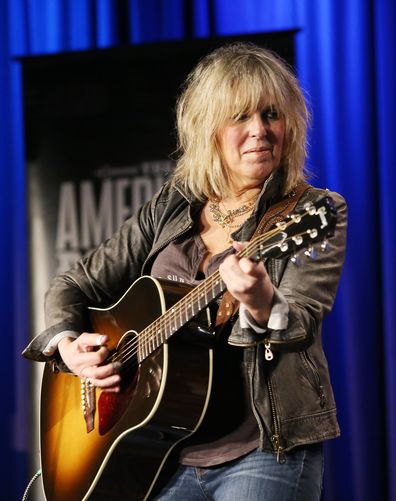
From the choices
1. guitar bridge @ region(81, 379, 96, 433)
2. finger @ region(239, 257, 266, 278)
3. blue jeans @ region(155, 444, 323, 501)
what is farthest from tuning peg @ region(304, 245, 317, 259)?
guitar bridge @ region(81, 379, 96, 433)

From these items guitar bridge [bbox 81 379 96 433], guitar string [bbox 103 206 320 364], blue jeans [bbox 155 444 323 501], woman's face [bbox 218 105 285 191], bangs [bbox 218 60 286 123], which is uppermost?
bangs [bbox 218 60 286 123]

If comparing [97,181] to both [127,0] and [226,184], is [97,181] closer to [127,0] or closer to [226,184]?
[127,0]

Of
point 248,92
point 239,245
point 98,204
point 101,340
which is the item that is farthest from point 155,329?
point 98,204

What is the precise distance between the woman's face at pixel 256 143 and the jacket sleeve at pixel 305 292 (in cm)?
16

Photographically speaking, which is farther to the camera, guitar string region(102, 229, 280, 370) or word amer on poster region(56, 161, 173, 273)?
word amer on poster region(56, 161, 173, 273)

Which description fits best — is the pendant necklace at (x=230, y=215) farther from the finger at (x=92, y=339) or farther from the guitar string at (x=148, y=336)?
the finger at (x=92, y=339)

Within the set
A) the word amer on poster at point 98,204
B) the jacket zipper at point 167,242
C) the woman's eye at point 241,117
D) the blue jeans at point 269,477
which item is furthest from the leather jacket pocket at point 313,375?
the word amer on poster at point 98,204

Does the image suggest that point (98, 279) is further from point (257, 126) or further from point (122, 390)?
point (257, 126)

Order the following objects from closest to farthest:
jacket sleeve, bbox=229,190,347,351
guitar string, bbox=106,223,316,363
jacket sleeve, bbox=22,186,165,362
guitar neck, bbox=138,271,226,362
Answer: jacket sleeve, bbox=229,190,347,351 → guitar neck, bbox=138,271,226,362 → guitar string, bbox=106,223,316,363 → jacket sleeve, bbox=22,186,165,362

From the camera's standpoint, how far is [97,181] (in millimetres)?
3217

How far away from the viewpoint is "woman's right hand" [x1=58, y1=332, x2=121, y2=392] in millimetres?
2004

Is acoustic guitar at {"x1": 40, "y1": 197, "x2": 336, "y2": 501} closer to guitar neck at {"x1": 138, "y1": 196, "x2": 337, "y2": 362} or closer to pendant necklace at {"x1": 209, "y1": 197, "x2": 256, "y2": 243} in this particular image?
guitar neck at {"x1": 138, "y1": 196, "x2": 337, "y2": 362}

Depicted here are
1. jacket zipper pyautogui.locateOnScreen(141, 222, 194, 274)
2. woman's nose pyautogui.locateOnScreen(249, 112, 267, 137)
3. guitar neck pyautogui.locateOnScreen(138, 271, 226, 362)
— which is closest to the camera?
guitar neck pyautogui.locateOnScreen(138, 271, 226, 362)

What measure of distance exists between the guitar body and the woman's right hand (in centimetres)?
3
